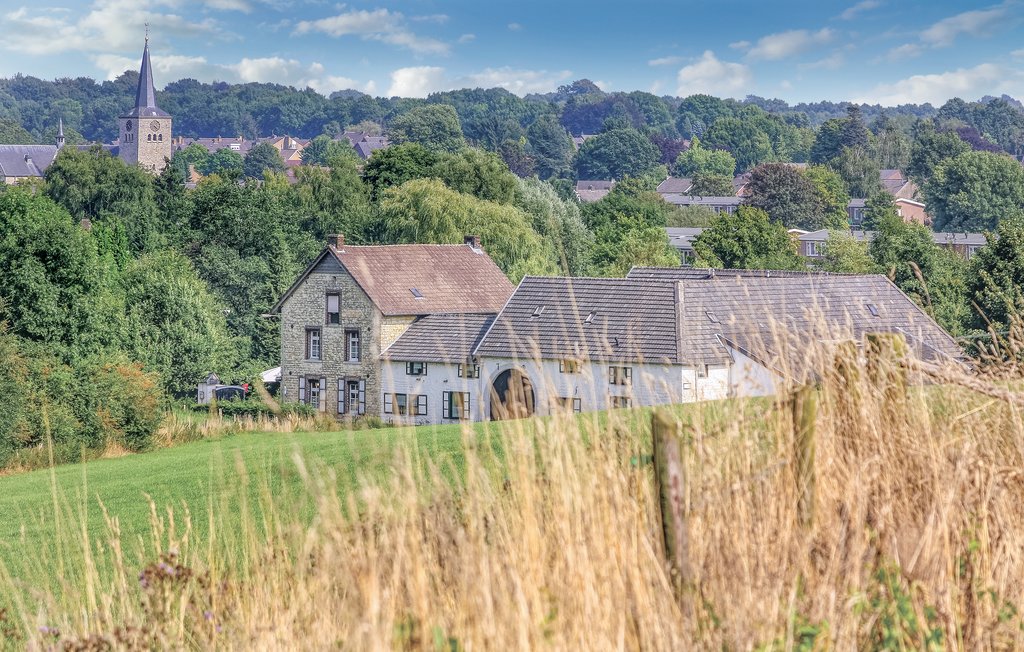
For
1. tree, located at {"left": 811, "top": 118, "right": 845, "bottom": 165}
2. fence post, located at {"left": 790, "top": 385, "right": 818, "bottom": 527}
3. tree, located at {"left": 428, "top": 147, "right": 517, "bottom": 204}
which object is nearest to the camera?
fence post, located at {"left": 790, "top": 385, "right": 818, "bottom": 527}

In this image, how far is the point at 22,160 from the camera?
141m

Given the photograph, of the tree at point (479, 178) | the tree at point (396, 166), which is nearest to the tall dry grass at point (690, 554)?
the tree at point (479, 178)

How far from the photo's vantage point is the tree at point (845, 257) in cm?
6100

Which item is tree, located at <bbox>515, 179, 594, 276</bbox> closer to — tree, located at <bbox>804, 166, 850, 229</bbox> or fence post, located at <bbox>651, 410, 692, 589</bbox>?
tree, located at <bbox>804, 166, 850, 229</bbox>

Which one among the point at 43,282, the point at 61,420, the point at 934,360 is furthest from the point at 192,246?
the point at 934,360

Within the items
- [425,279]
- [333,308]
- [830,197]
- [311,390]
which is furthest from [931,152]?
[311,390]

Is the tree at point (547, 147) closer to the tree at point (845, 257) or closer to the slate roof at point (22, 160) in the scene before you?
the slate roof at point (22, 160)

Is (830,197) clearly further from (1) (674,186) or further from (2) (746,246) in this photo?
(1) (674,186)

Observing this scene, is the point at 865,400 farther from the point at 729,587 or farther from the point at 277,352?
the point at 277,352

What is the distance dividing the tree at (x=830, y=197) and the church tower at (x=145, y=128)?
89.4 meters

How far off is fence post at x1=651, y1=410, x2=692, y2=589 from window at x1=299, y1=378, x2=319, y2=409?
40497 mm

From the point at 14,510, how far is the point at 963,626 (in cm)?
1558

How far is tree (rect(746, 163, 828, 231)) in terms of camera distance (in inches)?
4104

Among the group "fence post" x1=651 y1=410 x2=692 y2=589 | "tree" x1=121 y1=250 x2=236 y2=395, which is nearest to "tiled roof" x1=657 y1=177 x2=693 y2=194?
"tree" x1=121 y1=250 x2=236 y2=395
